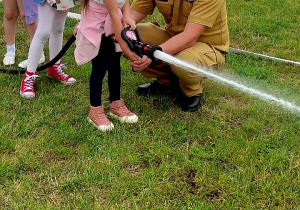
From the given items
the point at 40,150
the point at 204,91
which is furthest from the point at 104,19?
the point at 204,91

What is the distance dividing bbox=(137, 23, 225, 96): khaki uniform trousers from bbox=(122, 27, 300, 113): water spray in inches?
2.2

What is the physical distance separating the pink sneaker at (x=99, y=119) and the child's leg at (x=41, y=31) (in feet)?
2.82

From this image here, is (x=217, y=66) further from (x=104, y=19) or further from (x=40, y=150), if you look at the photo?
(x=40, y=150)

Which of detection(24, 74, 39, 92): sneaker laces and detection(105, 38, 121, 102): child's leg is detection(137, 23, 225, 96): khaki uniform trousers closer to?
detection(105, 38, 121, 102): child's leg

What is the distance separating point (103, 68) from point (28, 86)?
87 centimetres

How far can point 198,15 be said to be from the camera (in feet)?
10.2

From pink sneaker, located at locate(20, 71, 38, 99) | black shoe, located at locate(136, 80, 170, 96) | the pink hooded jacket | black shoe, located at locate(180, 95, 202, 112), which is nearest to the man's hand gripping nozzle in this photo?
the pink hooded jacket

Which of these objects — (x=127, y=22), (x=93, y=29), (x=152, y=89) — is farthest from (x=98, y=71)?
(x=152, y=89)

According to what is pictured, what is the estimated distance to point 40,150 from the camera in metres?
2.80

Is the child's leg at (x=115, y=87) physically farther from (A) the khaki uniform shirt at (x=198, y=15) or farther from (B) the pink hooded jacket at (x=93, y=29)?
(A) the khaki uniform shirt at (x=198, y=15)

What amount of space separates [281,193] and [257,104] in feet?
3.94

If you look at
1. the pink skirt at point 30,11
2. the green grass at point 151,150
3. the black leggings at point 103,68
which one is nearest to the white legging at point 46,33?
the green grass at point 151,150

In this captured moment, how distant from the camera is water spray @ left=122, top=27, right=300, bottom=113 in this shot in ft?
9.15

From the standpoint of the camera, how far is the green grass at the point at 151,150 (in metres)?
2.39
